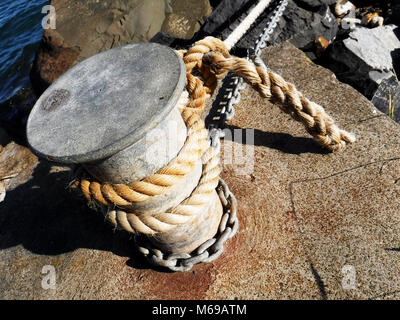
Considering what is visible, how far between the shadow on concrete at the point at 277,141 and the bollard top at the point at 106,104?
115 cm

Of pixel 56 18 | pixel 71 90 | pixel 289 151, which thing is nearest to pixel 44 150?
pixel 71 90

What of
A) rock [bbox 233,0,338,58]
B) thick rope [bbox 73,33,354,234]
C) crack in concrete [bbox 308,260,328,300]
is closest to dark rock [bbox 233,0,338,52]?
rock [bbox 233,0,338,58]

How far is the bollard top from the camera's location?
3.68 ft

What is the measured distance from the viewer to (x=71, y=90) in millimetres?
1329

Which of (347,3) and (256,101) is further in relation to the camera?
(347,3)

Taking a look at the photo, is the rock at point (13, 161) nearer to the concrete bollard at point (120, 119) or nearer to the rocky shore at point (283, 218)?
the rocky shore at point (283, 218)

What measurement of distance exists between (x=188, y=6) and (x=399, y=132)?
4279 mm

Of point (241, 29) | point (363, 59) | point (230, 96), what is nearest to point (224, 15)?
point (241, 29)

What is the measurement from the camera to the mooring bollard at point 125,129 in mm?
1137

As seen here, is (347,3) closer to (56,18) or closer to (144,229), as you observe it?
(56,18)
